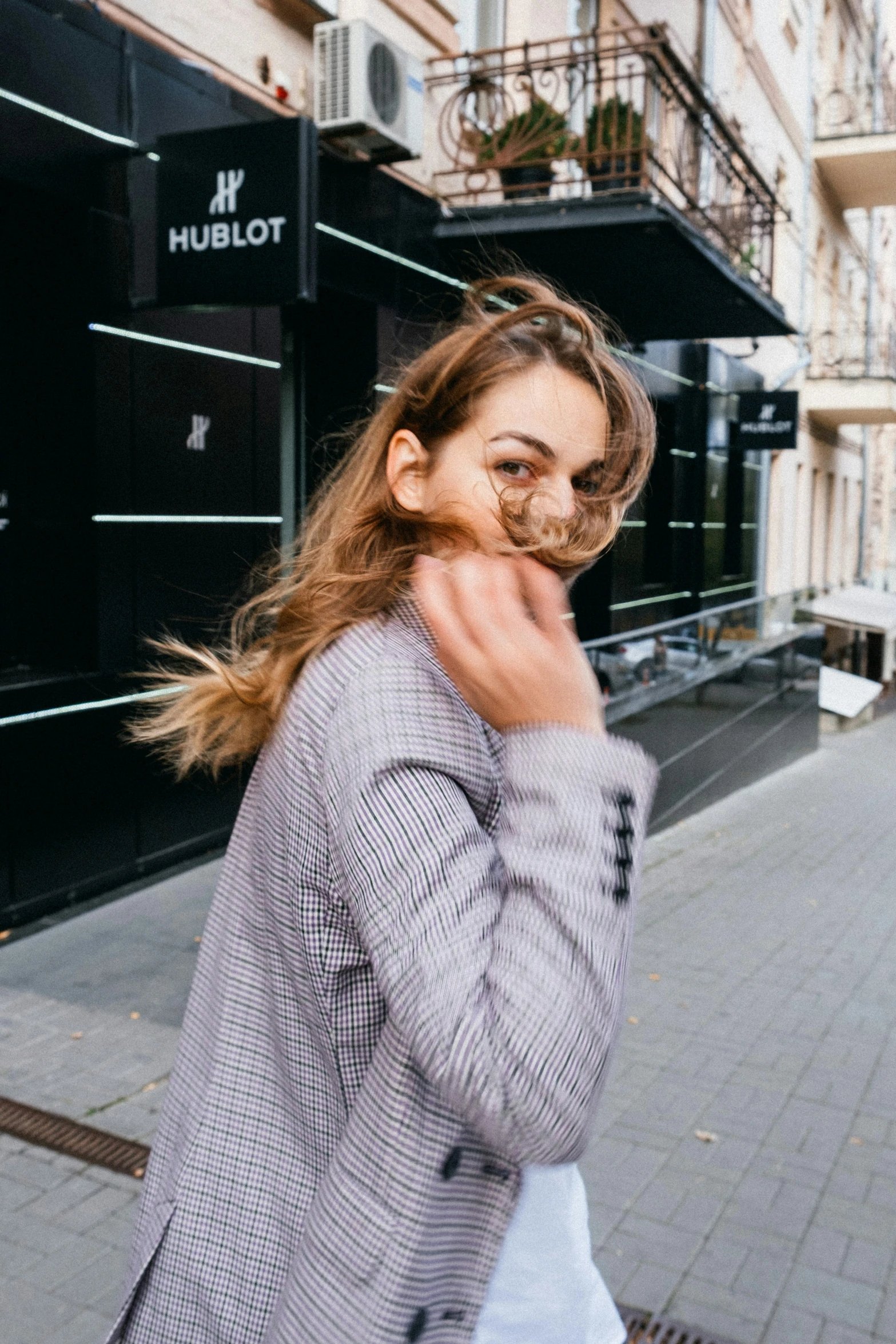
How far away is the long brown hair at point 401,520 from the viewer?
3.93 ft

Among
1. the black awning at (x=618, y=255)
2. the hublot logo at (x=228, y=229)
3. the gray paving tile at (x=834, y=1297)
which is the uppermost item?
the black awning at (x=618, y=255)

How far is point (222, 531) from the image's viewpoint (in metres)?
7.22

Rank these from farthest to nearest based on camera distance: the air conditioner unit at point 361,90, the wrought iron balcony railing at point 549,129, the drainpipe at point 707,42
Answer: the drainpipe at point 707,42, the wrought iron balcony railing at point 549,129, the air conditioner unit at point 361,90

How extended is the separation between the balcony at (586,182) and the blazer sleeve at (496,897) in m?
7.78

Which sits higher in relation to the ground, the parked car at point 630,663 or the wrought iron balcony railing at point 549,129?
the wrought iron balcony railing at point 549,129

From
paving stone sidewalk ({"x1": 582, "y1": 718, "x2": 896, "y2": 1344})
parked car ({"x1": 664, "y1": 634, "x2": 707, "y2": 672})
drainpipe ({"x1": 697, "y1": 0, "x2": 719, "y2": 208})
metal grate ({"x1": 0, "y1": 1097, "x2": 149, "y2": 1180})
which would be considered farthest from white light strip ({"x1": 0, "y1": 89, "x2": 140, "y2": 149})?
drainpipe ({"x1": 697, "y1": 0, "x2": 719, "y2": 208})

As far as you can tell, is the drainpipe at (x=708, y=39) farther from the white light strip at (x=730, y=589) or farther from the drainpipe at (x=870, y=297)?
the white light strip at (x=730, y=589)

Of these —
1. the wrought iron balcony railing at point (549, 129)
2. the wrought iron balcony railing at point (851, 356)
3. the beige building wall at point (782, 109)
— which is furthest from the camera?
the wrought iron balcony railing at point (851, 356)

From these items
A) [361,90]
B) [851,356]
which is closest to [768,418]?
[851,356]

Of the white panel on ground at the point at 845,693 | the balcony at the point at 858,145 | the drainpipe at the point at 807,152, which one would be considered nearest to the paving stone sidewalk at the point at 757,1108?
the white panel on ground at the point at 845,693

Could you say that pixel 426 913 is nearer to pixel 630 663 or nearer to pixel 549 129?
pixel 630 663

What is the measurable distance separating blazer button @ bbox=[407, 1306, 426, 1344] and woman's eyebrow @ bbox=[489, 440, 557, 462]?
78 centimetres

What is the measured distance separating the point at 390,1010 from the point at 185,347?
20.6 ft

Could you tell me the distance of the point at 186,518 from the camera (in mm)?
6879
